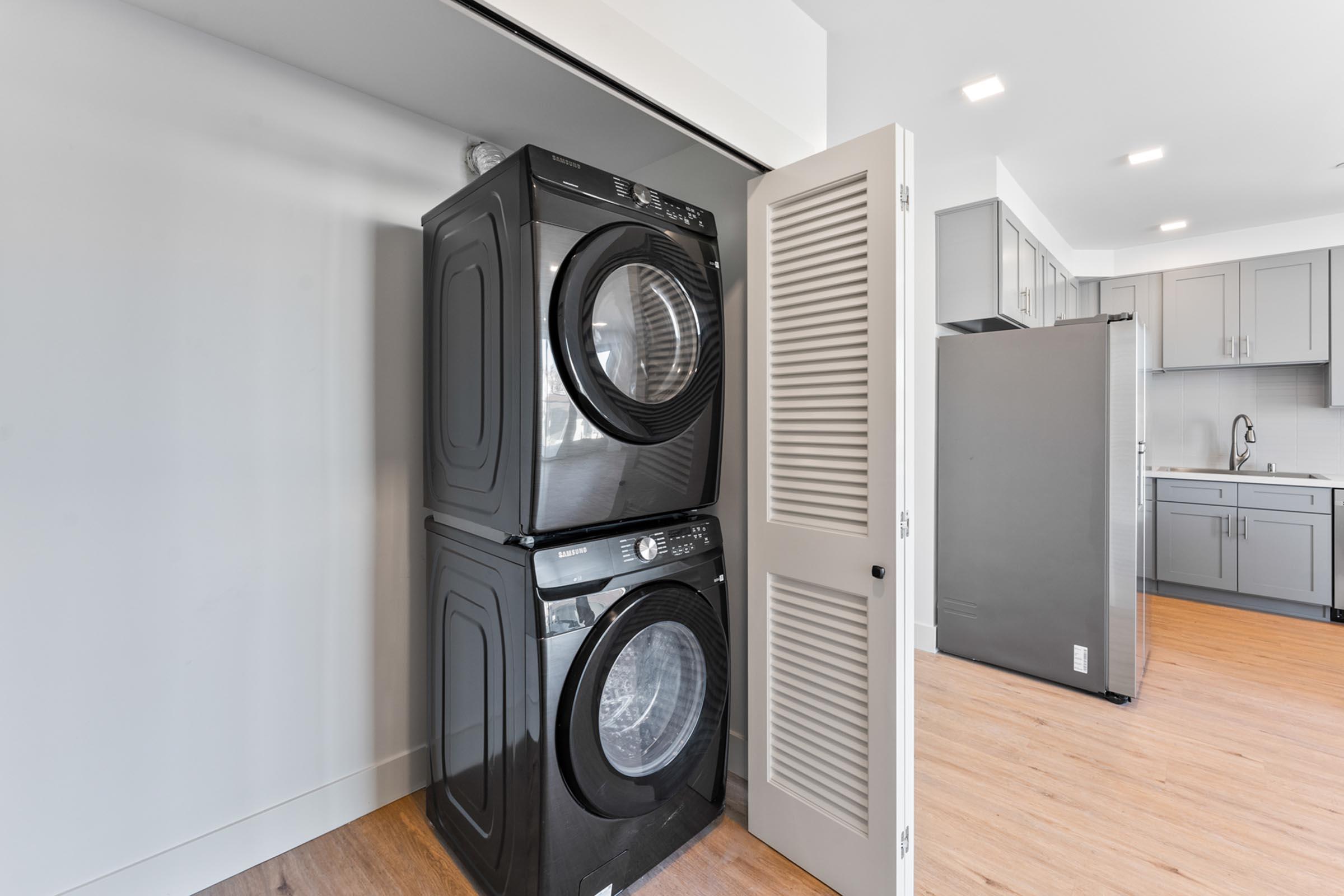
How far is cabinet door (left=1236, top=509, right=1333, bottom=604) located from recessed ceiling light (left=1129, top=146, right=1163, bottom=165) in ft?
8.20

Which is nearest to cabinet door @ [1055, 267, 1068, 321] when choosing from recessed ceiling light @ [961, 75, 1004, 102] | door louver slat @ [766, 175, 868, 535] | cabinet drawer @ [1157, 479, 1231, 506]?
cabinet drawer @ [1157, 479, 1231, 506]

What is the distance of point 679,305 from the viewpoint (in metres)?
1.58

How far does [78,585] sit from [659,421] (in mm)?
1414

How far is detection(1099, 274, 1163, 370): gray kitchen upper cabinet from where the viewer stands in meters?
4.55

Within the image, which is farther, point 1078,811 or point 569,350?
point 1078,811

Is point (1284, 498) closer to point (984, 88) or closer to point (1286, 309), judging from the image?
point (1286, 309)

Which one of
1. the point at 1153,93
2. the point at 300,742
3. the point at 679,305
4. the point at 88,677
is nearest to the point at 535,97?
the point at 679,305

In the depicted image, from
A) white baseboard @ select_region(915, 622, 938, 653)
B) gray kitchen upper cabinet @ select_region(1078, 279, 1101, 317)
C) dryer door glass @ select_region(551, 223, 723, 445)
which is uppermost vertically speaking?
gray kitchen upper cabinet @ select_region(1078, 279, 1101, 317)

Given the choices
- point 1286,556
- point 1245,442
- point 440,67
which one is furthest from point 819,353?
point 1245,442

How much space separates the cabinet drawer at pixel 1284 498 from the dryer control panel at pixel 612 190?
4387 mm

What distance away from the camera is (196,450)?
61.4 inches

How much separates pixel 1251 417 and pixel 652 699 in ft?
17.2

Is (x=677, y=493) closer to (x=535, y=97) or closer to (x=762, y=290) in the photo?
(x=762, y=290)

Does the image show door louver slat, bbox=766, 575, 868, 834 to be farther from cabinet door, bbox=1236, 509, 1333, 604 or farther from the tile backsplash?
the tile backsplash
